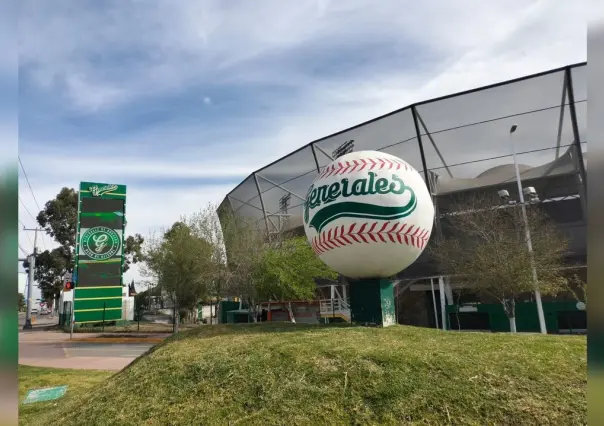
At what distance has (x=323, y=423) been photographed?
15.4ft

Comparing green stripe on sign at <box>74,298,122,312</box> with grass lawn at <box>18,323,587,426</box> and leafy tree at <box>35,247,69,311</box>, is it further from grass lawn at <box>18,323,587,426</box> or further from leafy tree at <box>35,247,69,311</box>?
grass lawn at <box>18,323,587,426</box>

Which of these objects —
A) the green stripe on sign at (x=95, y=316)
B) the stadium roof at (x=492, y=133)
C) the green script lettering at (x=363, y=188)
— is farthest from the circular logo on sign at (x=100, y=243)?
the green script lettering at (x=363, y=188)

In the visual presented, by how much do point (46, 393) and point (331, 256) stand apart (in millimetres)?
7223

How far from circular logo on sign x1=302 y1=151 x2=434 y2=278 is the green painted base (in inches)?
10.3

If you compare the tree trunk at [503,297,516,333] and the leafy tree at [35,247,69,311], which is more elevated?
the leafy tree at [35,247,69,311]

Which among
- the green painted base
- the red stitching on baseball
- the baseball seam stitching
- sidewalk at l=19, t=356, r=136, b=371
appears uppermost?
the baseball seam stitching

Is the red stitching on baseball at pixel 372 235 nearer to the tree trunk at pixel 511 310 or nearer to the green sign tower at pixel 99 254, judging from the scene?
the tree trunk at pixel 511 310

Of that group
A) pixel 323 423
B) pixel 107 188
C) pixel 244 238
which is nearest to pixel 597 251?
pixel 323 423

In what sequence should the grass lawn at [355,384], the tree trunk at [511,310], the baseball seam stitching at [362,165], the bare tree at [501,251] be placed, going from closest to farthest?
1. the grass lawn at [355,384]
2. the baseball seam stitching at [362,165]
3. the tree trunk at [511,310]
4. the bare tree at [501,251]

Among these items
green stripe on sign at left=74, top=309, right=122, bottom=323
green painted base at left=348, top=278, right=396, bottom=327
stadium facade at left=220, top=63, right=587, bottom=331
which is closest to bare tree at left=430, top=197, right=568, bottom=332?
stadium facade at left=220, top=63, right=587, bottom=331

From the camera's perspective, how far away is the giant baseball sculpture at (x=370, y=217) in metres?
8.63

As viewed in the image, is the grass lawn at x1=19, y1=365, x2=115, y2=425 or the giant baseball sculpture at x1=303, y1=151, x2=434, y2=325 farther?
the giant baseball sculpture at x1=303, y1=151, x2=434, y2=325

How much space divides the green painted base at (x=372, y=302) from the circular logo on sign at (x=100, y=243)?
1149 inches

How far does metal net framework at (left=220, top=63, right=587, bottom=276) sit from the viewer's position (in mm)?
22906
